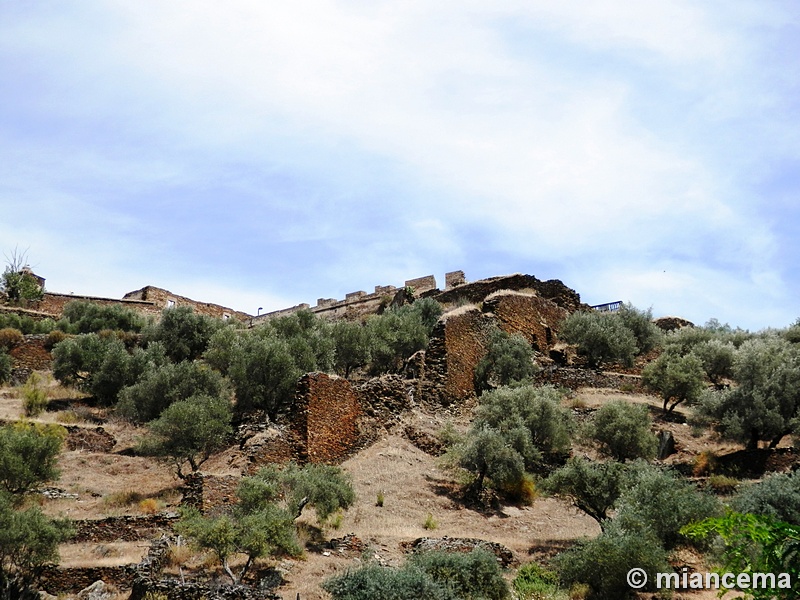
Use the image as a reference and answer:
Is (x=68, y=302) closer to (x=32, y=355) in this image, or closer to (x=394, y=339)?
(x=32, y=355)

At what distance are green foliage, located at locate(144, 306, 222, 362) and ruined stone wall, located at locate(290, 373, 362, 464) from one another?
1336 centimetres

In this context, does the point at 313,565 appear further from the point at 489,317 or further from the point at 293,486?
the point at 489,317

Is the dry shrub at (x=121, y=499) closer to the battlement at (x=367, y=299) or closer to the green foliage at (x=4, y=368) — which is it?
the green foliage at (x=4, y=368)

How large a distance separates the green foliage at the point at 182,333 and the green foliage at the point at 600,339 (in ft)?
48.4

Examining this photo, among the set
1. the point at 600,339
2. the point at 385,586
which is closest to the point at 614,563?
the point at 385,586

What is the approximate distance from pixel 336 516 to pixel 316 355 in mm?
11540

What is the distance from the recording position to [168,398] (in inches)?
1027

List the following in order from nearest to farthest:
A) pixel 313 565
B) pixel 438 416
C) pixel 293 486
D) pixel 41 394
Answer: pixel 313 565 < pixel 293 486 < pixel 438 416 < pixel 41 394

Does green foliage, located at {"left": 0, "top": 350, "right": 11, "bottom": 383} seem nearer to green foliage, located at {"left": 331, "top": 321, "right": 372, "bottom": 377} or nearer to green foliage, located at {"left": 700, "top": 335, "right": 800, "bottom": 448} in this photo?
green foliage, located at {"left": 331, "top": 321, "right": 372, "bottom": 377}

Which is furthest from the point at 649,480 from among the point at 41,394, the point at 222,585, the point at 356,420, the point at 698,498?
the point at 41,394

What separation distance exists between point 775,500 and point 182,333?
26080 millimetres

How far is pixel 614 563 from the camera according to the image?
14.0m

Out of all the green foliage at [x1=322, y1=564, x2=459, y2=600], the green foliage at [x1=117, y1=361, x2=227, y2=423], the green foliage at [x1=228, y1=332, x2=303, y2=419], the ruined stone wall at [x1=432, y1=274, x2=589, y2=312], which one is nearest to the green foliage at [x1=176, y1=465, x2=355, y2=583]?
the green foliage at [x1=322, y1=564, x2=459, y2=600]

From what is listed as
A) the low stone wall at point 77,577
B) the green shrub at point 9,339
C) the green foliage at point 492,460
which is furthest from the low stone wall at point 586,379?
the green shrub at point 9,339
